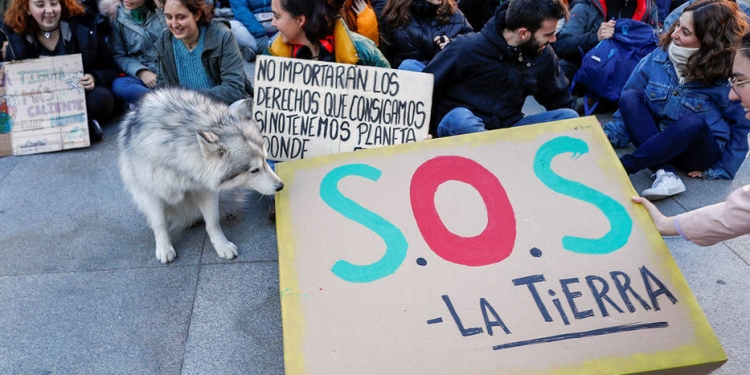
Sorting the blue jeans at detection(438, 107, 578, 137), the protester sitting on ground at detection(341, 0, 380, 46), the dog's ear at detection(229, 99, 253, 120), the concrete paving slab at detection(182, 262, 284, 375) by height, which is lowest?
the concrete paving slab at detection(182, 262, 284, 375)

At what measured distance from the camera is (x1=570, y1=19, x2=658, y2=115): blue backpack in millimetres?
4699

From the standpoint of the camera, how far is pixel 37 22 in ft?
14.7

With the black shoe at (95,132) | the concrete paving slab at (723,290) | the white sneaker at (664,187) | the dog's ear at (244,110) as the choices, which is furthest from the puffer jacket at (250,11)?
the concrete paving slab at (723,290)

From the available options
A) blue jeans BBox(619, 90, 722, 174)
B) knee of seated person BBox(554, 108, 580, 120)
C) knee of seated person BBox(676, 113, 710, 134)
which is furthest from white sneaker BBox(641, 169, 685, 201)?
knee of seated person BBox(554, 108, 580, 120)

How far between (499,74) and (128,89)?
10.8ft

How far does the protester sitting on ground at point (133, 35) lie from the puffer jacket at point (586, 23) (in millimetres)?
3750

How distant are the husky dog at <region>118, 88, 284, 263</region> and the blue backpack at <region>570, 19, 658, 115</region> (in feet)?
10.5

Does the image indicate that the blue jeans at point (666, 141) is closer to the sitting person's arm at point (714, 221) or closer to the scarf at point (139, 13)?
the sitting person's arm at point (714, 221)

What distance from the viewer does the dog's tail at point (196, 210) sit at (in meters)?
3.27

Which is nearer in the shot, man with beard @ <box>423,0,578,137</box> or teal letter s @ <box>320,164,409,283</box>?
teal letter s @ <box>320,164,409,283</box>

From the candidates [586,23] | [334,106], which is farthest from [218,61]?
[586,23]

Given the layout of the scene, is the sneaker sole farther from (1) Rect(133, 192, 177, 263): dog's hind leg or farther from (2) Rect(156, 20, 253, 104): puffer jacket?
(1) Rect(133, 192, 177, 263): dog's hind leg

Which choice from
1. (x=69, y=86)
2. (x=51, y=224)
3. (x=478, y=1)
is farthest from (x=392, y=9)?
(x=51, y=224)

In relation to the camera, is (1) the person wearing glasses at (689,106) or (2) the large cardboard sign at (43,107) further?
(2) the large cardboard sign at (43,107)
